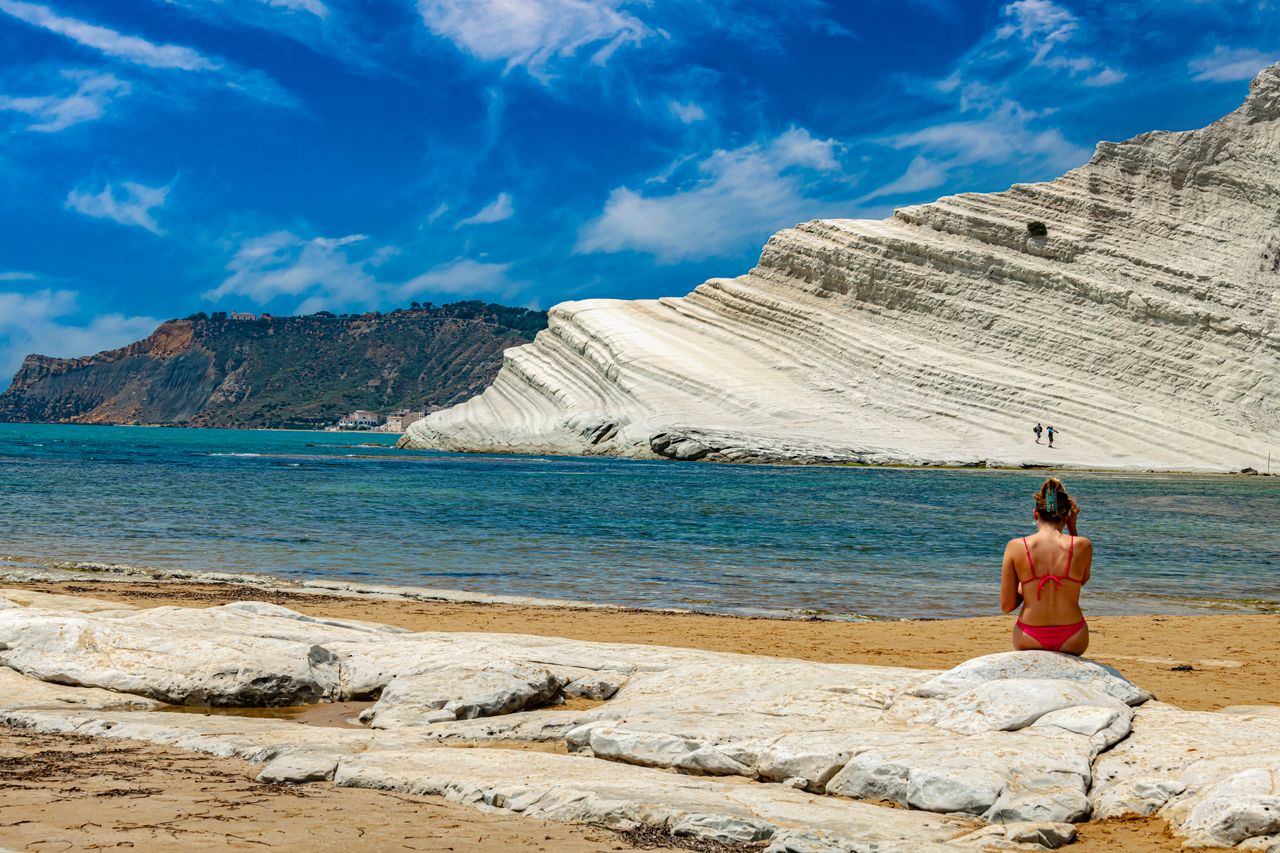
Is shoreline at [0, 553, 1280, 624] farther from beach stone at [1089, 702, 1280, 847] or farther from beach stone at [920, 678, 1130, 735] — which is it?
beach stone at [1089, 702, 1280, 847]

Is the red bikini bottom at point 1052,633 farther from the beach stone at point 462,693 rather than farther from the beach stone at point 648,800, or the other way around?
the beach stone at point 462,693

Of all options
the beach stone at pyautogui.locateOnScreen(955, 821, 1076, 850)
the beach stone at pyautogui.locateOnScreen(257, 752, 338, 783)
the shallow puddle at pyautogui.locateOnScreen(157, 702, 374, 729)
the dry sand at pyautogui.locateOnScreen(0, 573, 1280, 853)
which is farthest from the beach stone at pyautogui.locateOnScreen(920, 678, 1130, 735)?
the shallow puddle at pyautogui.locateOnScreen(157, 702, 374, 729)

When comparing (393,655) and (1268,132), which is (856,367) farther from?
(393,655)

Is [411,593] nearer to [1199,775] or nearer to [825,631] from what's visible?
[825,631]

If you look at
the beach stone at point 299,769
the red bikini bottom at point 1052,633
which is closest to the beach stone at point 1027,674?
the red bikini bottom at point 1052,633

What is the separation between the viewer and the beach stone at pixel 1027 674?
19.7 ft

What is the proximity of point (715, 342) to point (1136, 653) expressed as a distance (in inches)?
1951

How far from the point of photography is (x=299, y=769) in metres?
5.23

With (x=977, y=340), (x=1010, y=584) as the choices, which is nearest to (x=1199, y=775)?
(x=1010, y=584)

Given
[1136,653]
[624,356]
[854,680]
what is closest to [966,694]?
[854,680]

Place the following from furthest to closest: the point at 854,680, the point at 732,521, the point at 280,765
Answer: the point at 732,521
the point at 854,680
the point at 280,765

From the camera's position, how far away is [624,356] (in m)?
55.5

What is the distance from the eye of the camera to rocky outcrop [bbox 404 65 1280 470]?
50.9 m

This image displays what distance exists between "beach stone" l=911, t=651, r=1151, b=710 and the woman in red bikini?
18cm
